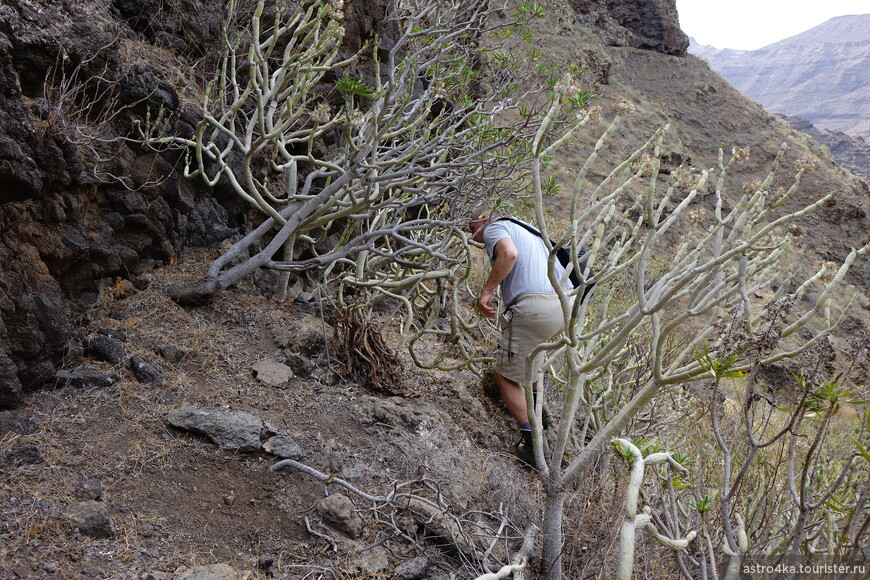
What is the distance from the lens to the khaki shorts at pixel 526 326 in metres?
3.77

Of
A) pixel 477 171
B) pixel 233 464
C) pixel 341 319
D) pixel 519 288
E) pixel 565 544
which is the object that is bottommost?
pixel 565 544

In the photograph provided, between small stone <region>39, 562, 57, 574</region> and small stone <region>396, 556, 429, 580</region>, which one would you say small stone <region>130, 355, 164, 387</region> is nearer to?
small stone <region>39, 562, 57, 574</region>

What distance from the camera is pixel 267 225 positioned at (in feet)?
14.9

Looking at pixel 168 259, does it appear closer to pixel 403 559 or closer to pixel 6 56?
pixel 6 56

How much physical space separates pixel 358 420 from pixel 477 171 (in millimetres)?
2460

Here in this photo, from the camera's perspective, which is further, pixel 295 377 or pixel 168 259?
pixel 168 259

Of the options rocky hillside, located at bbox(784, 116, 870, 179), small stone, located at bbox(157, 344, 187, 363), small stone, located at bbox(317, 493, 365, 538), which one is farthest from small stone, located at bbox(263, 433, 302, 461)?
rocky hillside, located at bbox(784, 116, 870, 179)

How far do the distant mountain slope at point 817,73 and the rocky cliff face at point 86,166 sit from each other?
57.4m

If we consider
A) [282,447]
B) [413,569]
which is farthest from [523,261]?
[413,569]

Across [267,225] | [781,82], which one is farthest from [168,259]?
[781,82]

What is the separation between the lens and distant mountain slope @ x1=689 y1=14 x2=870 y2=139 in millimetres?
61281

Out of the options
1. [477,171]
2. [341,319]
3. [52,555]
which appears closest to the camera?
[52,555]

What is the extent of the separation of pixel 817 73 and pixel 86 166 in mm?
90315

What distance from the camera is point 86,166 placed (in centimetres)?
376
